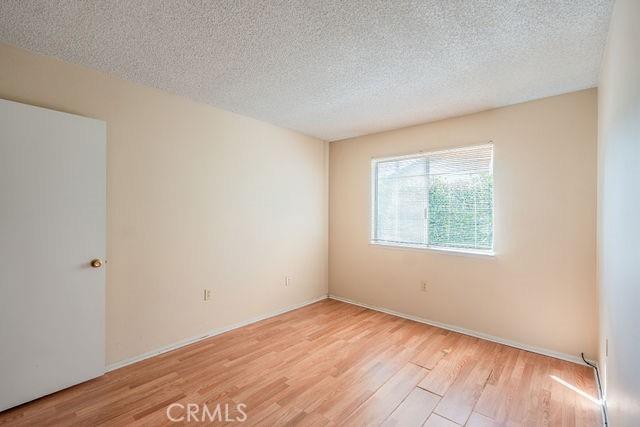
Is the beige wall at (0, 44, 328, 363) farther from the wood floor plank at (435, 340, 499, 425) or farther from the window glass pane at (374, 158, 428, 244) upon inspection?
the wood floor plank at (435, 340, 499, 425)

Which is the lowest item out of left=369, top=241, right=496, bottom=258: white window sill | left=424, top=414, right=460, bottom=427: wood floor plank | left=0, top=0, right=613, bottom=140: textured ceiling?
left=424, top=414, right=460, bottom=427: wood floor plank

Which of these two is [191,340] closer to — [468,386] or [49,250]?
[49,250]

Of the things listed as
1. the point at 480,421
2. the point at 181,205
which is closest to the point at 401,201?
the point at 480,421

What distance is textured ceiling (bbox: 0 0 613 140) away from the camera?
161 centimetres

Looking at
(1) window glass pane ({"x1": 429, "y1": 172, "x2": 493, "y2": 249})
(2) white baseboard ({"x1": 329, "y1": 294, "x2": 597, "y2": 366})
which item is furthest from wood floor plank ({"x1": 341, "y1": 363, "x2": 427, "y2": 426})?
(1) window glass pane ({"x1": 429, "y1": 172, "x2": 493, "y2": 249})

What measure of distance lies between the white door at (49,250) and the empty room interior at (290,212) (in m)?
0.01

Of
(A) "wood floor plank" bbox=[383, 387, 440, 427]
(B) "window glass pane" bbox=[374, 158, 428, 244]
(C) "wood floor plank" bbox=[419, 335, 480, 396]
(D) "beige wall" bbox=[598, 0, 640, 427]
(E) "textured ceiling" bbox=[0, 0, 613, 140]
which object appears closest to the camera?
(D) "beige wall" bbox=[598, 0, 640, 427]

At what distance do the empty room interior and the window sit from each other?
1.1 inches

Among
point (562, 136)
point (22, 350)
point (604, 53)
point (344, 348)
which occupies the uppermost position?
point (604, 53)

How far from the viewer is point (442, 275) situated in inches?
133

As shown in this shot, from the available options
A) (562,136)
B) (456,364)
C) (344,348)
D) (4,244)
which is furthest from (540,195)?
(4,244)

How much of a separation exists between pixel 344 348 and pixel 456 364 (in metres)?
1.00

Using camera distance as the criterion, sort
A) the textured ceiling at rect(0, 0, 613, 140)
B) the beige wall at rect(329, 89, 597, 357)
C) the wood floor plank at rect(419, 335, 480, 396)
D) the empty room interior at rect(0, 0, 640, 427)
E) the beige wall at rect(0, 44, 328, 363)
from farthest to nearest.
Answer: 1. the beige wall at rect(329, 89, 597, 357)
2. the beige wall at rect(0, 44, 328, 363)
3. the wood floor plank at rect(419, 335, 480, 396)
4. the empty room interior at rect(0, 0, 640, 427)
5. the textured ceiling at rect(0, 0, 613, 140)

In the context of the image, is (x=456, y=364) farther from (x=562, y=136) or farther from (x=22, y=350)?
(x=22, y=350)
